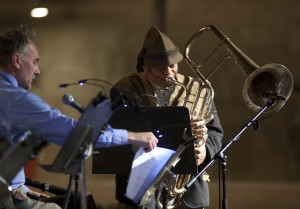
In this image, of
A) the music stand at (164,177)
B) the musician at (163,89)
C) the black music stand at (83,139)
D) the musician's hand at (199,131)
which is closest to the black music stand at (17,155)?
the black music stand at (83,139)

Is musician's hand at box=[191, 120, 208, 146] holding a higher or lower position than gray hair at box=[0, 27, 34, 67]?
lower

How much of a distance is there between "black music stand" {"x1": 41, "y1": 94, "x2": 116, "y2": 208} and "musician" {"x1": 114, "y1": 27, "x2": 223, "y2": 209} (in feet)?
3.43

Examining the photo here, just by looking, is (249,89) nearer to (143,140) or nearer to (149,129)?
(149,129)

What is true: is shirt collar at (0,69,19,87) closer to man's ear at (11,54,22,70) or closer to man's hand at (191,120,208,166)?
man's ear at (11,54,22,70)

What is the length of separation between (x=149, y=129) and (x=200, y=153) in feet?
1.76

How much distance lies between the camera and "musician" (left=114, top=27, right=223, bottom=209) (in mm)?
3762

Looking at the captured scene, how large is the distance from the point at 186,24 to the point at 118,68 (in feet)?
3.22

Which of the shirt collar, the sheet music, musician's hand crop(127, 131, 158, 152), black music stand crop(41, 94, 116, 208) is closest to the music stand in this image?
the sheet music

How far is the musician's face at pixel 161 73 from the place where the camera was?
3828 mm

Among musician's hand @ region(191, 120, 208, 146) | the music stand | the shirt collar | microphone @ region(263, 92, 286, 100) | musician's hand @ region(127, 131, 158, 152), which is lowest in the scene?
the music stand

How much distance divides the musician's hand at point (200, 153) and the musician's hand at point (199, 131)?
3 centimetres

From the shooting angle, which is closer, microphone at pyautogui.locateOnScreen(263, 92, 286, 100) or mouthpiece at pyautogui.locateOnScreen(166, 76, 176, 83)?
microphone at pyautogui.locateOnScreen(263, 92, 286, 100)

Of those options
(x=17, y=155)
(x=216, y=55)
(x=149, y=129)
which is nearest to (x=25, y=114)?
(x=17, y=155)

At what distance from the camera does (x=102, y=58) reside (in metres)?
6.87
